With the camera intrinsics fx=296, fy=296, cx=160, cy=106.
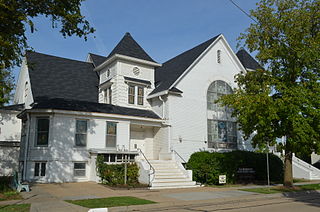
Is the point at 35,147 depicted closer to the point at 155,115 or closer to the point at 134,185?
the point at 134,185

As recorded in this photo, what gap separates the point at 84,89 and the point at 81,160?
7202mm

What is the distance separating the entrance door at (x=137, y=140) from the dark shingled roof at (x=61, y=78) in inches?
180

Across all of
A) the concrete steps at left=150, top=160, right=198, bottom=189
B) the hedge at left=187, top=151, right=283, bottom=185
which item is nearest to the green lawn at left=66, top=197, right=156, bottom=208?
the concrete steps at left=150, top=160, right=198, bottom=189

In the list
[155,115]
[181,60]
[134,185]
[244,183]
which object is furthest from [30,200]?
[181,60]

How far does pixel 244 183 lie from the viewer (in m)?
20.1

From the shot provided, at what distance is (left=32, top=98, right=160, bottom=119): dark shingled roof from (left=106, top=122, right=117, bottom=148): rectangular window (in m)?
0.90

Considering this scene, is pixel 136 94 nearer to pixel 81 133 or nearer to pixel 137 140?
pixel 137 140

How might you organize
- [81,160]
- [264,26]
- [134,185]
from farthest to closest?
[81,160]
[264,26]
[134,185]

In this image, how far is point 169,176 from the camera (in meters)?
17.9

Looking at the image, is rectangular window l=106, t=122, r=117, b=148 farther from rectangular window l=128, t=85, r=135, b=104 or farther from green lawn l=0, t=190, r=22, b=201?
green lawn l=0, t=190, r=22, b=201

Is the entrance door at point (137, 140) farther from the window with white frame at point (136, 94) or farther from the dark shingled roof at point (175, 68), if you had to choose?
the dark shingled roof at point (175, 68)

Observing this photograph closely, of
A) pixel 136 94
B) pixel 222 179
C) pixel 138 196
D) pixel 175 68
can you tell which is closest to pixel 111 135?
pixel 136 94

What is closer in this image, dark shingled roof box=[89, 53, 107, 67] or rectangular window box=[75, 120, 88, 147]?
rectangular window box=[75, 120, 88, 147]

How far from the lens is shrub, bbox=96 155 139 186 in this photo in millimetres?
16750
